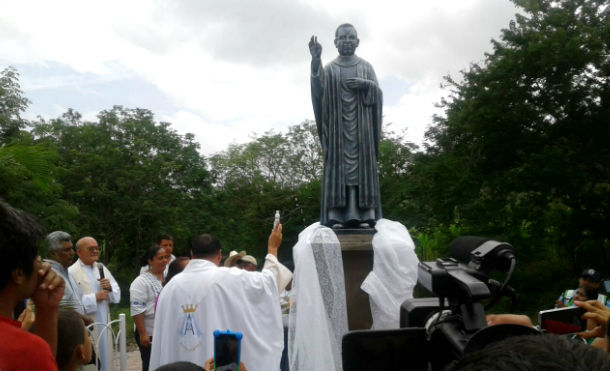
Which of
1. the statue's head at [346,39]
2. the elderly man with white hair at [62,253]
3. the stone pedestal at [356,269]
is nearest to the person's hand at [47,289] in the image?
the elderly man with white hair at [62,253]

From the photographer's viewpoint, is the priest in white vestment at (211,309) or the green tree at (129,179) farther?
the green tree at (129,179)

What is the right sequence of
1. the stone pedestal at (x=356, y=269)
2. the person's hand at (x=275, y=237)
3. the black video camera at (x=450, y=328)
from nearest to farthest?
the black video camera at (x=450, y=328), the person's hand at (x=275, y=237), the stone pedestal at (x=356, y=269)

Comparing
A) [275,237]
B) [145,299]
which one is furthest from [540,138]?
[275,237]

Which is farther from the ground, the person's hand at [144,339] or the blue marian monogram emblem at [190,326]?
the blue marian monogram emblem at [190,326]

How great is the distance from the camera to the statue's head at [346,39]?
6984 millimetres

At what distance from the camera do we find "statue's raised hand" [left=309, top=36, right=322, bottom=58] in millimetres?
6629

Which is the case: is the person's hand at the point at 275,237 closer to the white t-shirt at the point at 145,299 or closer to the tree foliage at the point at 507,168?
the white t-shirt at the point at 145,299

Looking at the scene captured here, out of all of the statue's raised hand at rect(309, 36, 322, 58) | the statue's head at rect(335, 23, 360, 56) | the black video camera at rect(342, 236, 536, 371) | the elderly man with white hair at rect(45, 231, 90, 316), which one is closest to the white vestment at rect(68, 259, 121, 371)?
the elderly man with white hair at rect(45, 231, 90, 316)

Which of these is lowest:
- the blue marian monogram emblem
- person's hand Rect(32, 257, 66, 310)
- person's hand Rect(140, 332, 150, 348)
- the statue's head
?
person's hand Rect(140, 332, 150, 348)

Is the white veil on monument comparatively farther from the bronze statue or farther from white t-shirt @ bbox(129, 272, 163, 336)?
white t-shirt @ bbox(129, 272, 163, 336)

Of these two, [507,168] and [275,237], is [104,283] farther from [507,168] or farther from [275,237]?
[507,168]

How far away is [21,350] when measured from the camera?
1935 mm

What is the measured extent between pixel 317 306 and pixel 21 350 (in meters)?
4.21

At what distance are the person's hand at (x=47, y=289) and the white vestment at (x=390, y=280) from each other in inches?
166
